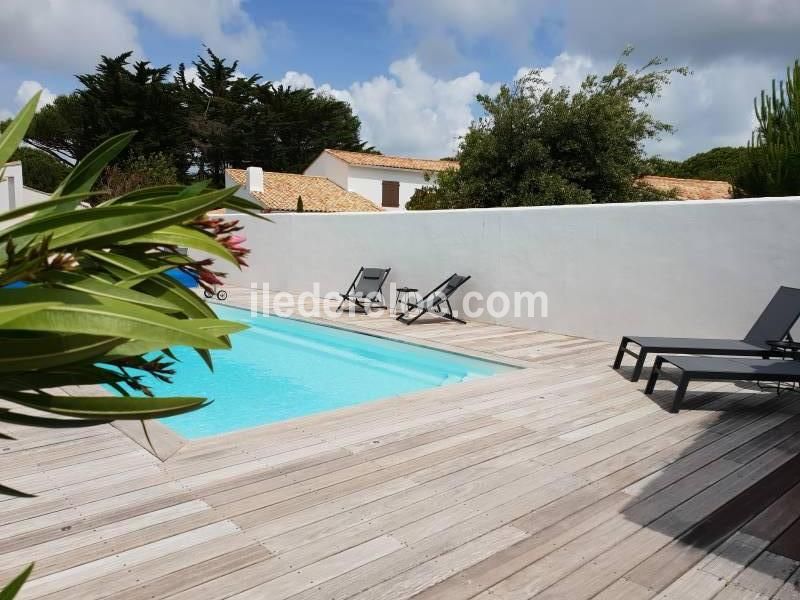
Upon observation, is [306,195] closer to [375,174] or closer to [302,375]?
[375,174]

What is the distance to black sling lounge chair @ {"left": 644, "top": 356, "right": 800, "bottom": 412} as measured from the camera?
436cm

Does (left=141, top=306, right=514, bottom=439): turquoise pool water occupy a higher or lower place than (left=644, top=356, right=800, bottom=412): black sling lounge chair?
lower

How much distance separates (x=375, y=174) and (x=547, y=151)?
21.5m

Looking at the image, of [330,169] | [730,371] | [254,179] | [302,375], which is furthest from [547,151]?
[330,169]

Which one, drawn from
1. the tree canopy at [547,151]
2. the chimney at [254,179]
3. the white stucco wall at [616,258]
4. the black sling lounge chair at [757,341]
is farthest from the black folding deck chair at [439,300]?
the chimney at [254,179]

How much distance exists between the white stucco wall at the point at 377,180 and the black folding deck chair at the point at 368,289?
24.0 metres

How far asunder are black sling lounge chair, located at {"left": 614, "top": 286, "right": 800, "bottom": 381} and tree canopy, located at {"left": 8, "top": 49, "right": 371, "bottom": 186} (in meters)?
30.1

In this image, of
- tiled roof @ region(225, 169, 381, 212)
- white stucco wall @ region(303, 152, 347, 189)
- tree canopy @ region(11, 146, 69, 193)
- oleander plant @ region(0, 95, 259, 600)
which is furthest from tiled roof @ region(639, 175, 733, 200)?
tree canopy @ region(11, 146, 69, 193)

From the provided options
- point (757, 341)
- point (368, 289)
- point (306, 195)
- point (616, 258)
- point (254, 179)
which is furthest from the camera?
point (306, 195)

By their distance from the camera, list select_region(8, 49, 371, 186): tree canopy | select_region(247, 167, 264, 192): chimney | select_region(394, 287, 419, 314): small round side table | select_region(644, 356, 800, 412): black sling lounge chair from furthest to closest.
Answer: select_region(8, 49, 371, 186): tree canopy < select_region(247, 167, 264, 192): chimney < select_region(394, 287, 419, 314): small round side table < select_region(644, 356, 800, 412): black sling lounge chair

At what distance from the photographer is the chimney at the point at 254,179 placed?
27980 mm

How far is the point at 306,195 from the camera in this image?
3072 cm

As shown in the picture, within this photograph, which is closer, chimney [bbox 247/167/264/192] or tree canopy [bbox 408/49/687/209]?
tree canopy [bbox 408/49/687/209]

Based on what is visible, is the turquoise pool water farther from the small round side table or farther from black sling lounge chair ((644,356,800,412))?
black sling lounge chair ((644,356,800,412))
